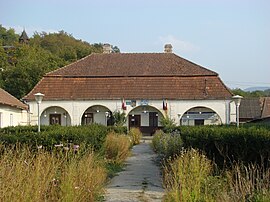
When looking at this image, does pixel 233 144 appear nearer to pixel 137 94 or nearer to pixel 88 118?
pixel 137 94

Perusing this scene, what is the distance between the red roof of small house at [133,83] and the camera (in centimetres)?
4934

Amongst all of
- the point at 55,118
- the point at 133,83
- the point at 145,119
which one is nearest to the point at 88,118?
the point at 55,118

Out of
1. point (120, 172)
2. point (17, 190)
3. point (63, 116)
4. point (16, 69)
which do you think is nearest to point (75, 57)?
point (16, 69)

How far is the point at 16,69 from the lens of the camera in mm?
A: 59406

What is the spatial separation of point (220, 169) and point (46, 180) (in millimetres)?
6240

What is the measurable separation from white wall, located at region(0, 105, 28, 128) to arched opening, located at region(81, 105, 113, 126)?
7.31 meters

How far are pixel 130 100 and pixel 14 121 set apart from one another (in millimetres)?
12728

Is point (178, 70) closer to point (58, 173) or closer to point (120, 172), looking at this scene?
point (120, 172)

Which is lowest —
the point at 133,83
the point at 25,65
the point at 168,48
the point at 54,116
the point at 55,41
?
the point at 54,116

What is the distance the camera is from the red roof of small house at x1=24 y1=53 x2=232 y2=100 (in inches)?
1943

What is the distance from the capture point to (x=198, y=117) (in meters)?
51.2

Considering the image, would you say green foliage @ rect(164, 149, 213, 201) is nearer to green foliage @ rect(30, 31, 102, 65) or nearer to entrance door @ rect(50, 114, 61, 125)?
entrance door @ rect(50, 114, 61, 125)

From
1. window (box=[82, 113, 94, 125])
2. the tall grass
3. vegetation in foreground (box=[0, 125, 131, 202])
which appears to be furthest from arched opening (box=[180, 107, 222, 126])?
the tall grass

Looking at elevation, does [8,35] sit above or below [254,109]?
above
